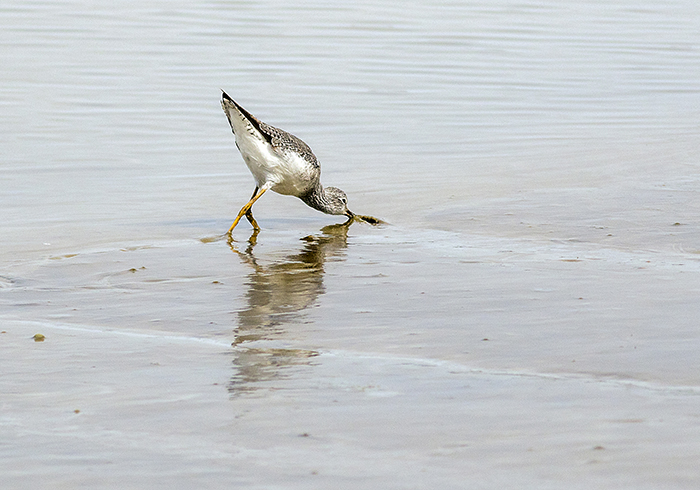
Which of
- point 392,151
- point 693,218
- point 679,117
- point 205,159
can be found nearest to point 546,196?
point 693,218

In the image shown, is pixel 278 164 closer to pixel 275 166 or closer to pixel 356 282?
pixel 275 166

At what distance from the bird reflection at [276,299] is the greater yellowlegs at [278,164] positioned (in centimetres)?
29

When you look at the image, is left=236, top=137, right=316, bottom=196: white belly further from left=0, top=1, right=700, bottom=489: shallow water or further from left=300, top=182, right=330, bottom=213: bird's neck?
left=0, top=1, right=700, bottom=489: shallow water

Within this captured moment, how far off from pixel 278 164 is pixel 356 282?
2.95 meters

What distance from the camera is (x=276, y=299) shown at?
6273 millimetres

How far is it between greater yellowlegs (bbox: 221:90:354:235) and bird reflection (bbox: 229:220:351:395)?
29cm

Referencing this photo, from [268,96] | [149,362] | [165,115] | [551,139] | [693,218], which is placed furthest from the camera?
[268,96]

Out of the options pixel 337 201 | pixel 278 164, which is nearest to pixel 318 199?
pixel 337 201

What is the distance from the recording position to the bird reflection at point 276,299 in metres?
4.70

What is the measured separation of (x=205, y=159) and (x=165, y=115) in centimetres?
248

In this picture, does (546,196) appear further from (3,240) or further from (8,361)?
(8,361)

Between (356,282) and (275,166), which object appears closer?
(356,282)

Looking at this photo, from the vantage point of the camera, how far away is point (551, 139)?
12.9m

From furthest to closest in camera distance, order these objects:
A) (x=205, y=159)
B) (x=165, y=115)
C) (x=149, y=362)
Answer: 1. (x=165, y=115)
2. (x=205, y=159)
3. (x=149, y=362)
